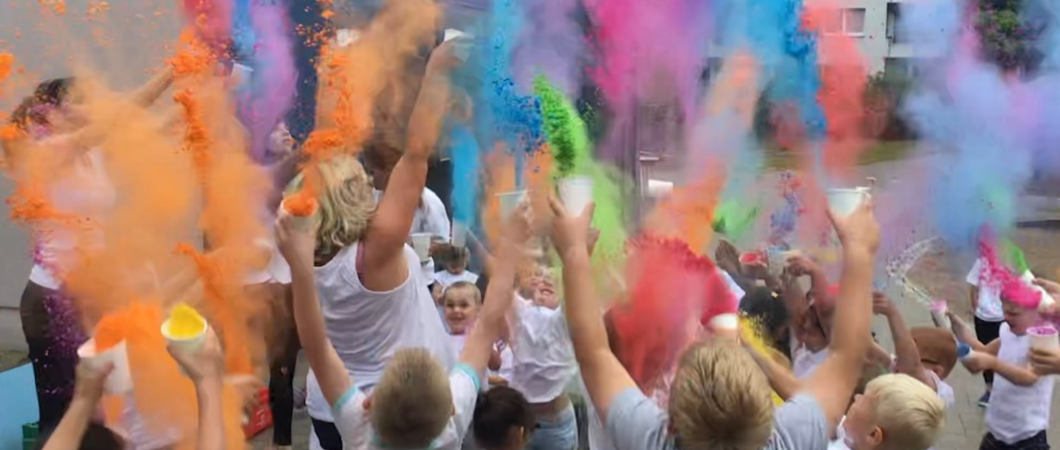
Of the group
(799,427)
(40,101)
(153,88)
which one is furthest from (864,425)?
(40,101)

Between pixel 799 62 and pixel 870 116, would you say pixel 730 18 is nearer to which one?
pixel 799 62

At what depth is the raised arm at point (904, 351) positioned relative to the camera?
2.79 m

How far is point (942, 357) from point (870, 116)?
83cm

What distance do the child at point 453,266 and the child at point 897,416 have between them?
1.90 meters

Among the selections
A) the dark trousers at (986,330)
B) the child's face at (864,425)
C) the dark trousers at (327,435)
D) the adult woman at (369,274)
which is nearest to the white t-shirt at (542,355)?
the adult woman at (369,274)

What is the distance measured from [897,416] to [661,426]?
0.63m

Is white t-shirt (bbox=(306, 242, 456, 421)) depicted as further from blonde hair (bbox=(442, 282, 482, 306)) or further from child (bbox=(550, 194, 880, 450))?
blonde hair (bbox=(442, 282, 482, 306))

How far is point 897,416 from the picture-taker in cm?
210

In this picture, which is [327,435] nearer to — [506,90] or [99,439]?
[99,439]

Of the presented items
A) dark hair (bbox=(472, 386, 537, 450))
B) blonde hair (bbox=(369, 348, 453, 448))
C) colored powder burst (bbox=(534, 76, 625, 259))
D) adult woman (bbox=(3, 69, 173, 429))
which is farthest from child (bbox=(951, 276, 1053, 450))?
adult woman (bbox=(3, 69, 173, 429))

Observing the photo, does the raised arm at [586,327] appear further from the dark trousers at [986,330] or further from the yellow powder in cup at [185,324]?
the dark trousers at [986,330]

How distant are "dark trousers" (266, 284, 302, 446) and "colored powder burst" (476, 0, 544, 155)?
92 centimetres

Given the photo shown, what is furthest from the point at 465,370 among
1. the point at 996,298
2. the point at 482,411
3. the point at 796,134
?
the point at 996,298

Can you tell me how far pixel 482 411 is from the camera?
8.48ft
